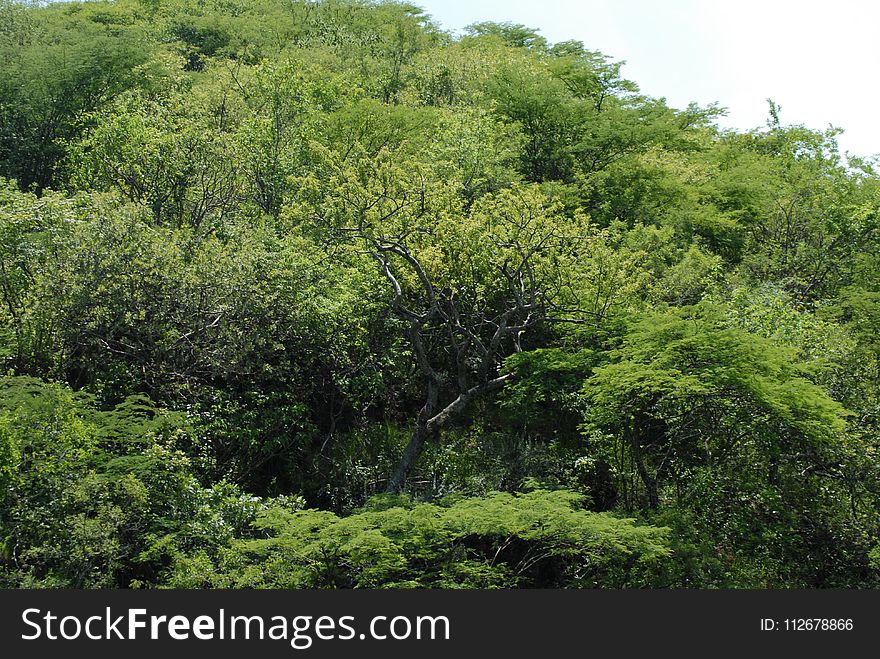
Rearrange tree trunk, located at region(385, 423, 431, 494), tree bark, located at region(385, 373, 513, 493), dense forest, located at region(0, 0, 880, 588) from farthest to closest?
1. tree bark, located at region(385, 373, 513, 493)
2. tree trunk, located at region(385, 423, 431, 494)
3. dense forest, located at region(0, 0, 880, 588)

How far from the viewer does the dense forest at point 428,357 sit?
1309 cm

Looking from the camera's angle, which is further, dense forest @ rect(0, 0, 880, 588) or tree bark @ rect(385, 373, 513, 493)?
tree bark @ rect(385, 373, 513, 493)

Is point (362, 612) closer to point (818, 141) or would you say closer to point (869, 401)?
point (869, 401)

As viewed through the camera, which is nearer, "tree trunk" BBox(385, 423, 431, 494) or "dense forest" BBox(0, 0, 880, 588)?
"dense forest" BBox(0, 0, 880, 588)

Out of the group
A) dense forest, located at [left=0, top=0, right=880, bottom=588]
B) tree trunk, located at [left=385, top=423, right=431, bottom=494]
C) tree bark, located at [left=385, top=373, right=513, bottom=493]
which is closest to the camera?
dense forest, located at [left=0, top=0, right=880, bottom=588]

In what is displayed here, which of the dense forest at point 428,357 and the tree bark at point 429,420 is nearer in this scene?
the dense forest at point 428,357

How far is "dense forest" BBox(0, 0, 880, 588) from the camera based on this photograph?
42.9 ft

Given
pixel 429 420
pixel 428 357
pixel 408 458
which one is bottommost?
pixel 408 458

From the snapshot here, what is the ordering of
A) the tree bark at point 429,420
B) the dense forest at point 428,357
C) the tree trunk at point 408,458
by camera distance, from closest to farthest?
the dense forest at point 428,357, the tree trunk at point 408,458, the tree bark at point 429,420

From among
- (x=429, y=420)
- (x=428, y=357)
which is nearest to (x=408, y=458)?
(x=429, y=420)

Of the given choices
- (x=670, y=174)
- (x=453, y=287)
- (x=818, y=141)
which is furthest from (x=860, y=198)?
(x=453, y=287)

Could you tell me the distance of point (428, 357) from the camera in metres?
20.6

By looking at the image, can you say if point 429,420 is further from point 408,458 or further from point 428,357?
point 428,357

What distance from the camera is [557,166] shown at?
2811cm
